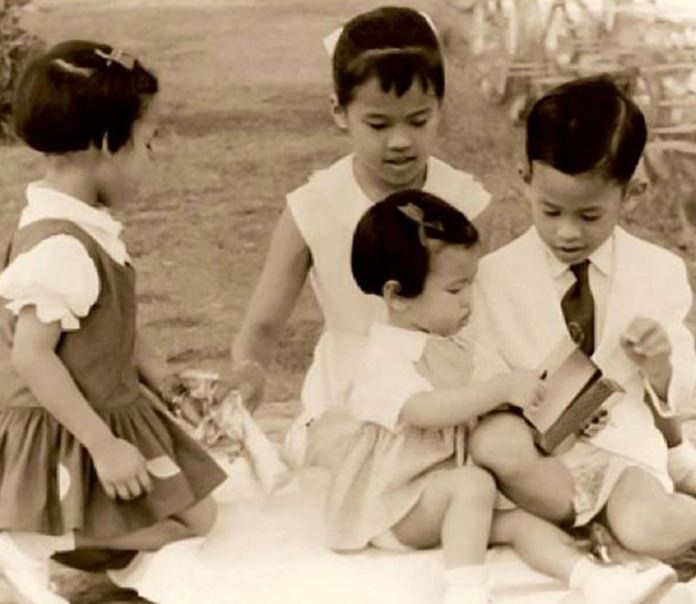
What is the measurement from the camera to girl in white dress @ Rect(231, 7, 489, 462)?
1.47m

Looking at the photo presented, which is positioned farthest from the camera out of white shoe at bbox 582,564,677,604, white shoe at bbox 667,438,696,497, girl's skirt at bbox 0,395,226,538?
white shoe at bbox 667,438,696,497

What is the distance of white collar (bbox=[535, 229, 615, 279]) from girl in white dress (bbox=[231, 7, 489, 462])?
117mm

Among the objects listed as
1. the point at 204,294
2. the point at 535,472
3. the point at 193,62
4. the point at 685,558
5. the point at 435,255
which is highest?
the point at 193,62

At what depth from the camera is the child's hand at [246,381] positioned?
1.59 m

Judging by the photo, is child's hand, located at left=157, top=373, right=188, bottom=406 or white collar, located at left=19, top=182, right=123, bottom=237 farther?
child's hand, located at left=157, top=373, right=188, bottom=406

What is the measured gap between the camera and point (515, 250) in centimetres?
149

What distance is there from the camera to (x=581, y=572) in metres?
1.39

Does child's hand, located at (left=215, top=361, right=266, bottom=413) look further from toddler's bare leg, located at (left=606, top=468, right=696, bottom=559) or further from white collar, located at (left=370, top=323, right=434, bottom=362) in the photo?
toddler's bare leg, located at (left=606, top=468, right=696, bottom=559)

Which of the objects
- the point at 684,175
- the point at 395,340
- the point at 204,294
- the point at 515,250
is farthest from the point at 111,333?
the point at 684,175

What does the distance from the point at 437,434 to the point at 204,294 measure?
33 centimetres

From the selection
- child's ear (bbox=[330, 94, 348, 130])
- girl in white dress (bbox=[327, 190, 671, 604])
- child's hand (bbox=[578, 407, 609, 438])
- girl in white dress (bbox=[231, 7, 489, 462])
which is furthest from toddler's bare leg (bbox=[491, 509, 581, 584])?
child's ear (bbox=[330, 94, 348, 130])

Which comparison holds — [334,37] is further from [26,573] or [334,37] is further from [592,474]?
[26,573]

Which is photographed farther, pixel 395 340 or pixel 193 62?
pixel 193 62

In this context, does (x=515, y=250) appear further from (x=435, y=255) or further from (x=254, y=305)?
(x=254, y=305)
